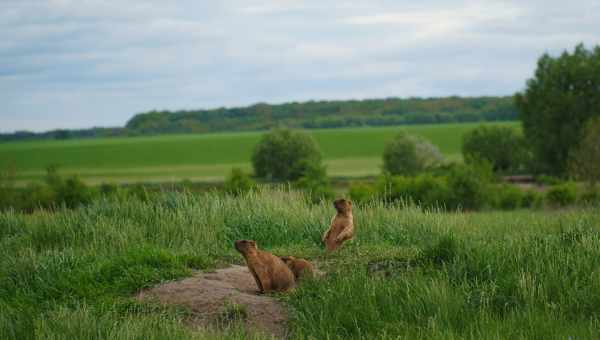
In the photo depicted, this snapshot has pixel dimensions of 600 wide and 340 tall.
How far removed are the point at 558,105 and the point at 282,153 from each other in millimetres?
37162

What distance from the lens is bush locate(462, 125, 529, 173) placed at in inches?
3839

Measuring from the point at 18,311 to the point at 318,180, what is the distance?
71.2 metres

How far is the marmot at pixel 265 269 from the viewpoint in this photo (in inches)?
356

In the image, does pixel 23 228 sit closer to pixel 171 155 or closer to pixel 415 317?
pixel 415 317

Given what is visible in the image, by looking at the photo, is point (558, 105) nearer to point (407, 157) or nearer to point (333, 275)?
point (407, 157)

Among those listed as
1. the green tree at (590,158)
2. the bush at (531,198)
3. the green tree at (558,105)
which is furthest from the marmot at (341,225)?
the green tree at (558,105)

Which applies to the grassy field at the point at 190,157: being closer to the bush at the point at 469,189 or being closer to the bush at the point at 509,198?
the bush at the point at 469,189

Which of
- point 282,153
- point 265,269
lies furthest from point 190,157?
point 265,269

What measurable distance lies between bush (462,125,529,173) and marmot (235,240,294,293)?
89.6 m

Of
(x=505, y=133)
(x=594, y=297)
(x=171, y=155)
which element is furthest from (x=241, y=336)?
(x=171, y=155)

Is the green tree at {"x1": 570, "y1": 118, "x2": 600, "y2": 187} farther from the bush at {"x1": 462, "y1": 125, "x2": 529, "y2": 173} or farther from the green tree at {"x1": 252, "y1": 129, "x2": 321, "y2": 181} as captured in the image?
the green tree at {"x1": 252, "y1": 129, "x2": 321, "y2": 181}

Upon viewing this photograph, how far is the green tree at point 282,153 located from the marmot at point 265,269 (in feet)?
294

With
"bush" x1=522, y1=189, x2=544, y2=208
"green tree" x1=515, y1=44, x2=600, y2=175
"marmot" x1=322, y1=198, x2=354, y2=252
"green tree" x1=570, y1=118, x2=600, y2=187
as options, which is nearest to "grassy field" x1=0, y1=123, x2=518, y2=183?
"green tree" x1=515, y1=44, x2=600, y2=175

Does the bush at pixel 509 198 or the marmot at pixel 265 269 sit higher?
the marmot at pixel 265 269
